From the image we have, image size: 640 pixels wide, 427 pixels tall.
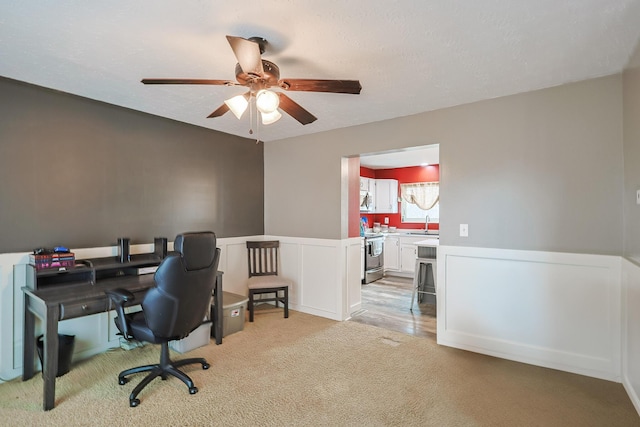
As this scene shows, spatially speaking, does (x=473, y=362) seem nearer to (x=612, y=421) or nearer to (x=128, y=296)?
(x=612, y=421)

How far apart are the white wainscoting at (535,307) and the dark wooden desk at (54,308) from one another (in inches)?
112

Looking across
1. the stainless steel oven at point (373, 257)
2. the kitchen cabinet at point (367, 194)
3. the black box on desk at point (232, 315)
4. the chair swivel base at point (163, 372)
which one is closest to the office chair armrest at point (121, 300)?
the chair swivel base at point (163, 372)

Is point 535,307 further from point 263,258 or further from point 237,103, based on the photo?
point 263,258

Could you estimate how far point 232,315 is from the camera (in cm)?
340

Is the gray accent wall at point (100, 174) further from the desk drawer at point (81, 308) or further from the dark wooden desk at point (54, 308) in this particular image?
the desk drawer at point (81, 308)

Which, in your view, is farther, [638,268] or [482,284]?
[482,284]

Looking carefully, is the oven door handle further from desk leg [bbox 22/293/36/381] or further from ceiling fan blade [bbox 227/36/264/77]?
desk leg [bbox 22/293/36/381]

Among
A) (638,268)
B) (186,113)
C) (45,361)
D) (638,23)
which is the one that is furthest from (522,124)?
(45,361)

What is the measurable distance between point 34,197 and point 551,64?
13.6ft

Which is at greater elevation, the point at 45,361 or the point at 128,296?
the point at 128,296

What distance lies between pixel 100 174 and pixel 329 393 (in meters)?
2.83

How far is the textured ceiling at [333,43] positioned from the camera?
1.66 m

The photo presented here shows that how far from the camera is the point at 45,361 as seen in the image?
2.09 m

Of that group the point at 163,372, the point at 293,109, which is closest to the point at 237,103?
the point at 293,109
